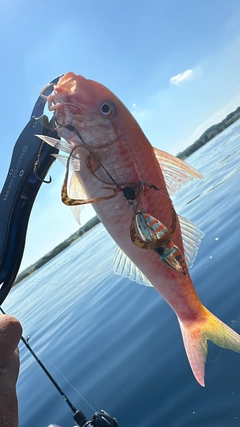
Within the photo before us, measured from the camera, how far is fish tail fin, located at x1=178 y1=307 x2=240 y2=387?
2559 millimetres

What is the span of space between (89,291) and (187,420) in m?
10.9

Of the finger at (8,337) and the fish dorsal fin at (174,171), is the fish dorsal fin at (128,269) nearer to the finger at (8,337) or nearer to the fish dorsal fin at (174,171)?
the fish dorsal fin at (174,171)

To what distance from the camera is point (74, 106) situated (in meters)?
2.53

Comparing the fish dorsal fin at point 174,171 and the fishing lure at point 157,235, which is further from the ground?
the fish dorsal fin at point 174,171

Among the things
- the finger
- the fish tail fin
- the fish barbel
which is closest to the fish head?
the fish barbel

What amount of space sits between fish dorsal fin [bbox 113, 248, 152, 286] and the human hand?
3.65ft

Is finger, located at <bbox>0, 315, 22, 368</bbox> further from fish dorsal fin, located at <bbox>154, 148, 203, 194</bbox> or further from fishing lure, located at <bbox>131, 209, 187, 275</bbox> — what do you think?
fish dorsal fin, located at <bbox>154, 148, 203, 194</bbox>

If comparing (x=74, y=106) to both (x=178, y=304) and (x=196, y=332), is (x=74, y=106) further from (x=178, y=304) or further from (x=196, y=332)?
(x=196, y=332)

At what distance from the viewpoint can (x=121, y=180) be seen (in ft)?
8.11

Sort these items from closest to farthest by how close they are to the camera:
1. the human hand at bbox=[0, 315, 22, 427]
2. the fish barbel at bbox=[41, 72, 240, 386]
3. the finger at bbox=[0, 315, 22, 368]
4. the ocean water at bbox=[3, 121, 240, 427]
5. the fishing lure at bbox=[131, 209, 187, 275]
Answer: the human hand at bbox=[0, 315, 22, 427] → the finger at bbox=[0, 315, 22, 368] → the fishing lure at bbox=[131, 209, 187, 275] → the fish barbel at bbox=[41, 72, 240, 386] → the ocean water at bbox=[3, 121, 240, 427]

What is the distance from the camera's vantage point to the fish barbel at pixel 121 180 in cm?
247

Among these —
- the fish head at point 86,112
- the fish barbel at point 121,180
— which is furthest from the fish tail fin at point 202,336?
the fish head at point 86,112

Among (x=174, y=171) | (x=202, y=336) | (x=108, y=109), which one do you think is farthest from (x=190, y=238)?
(x=108, y=109)

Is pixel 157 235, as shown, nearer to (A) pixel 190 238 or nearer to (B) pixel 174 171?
(A) pixel 190 238
